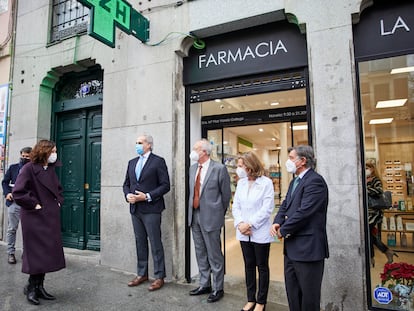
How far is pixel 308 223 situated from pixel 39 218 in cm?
305

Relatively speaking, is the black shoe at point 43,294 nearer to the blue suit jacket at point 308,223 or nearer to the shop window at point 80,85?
the blue suit jacket at point 308,223

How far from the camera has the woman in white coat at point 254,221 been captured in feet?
10.8

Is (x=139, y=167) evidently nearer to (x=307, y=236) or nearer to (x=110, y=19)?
(x=110, y=19)

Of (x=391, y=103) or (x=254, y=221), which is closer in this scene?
(x=254, y=221)

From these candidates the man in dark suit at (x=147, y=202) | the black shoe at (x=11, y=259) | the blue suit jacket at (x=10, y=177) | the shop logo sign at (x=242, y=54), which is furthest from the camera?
the blue suit jacket at (x=10, y=177)

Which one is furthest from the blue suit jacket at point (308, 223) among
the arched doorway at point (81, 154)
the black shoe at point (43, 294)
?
the arched doorway at point (81, 154)

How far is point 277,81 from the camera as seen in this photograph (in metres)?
4.34

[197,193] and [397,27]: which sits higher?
[397,27]

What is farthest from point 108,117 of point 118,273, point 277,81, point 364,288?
point 364,288

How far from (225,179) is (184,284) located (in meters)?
1.74

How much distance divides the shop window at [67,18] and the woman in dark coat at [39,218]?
12.5 ft

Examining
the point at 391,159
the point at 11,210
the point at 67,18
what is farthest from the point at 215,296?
the point at 67,18

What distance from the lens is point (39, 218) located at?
364cm

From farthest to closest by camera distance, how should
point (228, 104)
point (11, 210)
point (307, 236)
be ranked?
point (11, 210)
point (228, 104)
point (307, 236)
